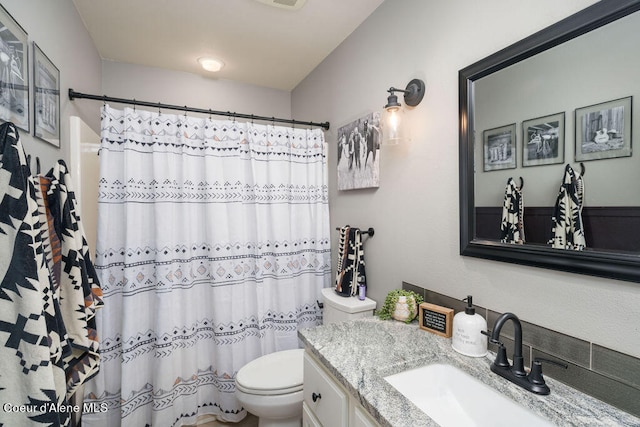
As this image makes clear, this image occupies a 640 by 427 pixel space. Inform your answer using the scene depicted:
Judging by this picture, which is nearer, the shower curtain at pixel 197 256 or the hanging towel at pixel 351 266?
the shower curtain at pixel 197 256

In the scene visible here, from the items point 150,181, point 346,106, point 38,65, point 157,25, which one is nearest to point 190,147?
point 150,181

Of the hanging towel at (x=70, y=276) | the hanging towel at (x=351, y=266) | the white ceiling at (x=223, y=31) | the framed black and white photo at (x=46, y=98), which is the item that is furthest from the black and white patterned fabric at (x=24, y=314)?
the white ceiling at (x=223, y=31)

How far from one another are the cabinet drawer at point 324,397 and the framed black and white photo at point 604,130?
3.47ft

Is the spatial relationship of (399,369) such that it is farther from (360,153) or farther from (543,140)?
(360,153)

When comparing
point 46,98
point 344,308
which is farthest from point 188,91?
point 344,308

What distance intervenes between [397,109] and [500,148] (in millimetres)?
531

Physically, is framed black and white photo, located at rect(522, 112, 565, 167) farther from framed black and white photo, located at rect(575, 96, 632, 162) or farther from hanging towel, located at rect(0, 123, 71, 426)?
hanging towel, located at rect(0, 123, 71, 426)

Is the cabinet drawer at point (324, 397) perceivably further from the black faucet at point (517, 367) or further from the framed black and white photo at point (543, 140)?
the framed black and white photo at point (543, 140)

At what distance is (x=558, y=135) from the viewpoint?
903mm

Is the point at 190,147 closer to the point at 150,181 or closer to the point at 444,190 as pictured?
the point at 150,181

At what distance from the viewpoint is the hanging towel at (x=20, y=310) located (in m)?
0.68

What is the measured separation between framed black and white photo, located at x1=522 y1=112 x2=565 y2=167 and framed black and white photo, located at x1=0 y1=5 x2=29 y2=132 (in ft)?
5.85

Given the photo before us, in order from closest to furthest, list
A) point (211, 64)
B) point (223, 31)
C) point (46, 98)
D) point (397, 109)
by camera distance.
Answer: point (46, 98), point (397, 109), point (223, 31), point (211, 64)

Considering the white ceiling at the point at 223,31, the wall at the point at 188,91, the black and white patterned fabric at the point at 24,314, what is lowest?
the black and white patterned fabric at the point at 24,314
